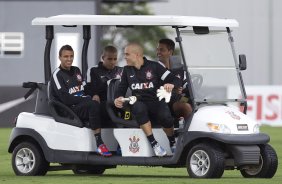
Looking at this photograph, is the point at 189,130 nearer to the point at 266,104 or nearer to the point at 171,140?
the point at 171,140

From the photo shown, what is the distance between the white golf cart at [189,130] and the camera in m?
14.6

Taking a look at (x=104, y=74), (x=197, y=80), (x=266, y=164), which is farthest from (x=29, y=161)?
(x=266, y=164)

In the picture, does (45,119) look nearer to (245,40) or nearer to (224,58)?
(224,58)

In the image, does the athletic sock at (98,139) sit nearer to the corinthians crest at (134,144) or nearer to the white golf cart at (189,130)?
the white golf cart at (189,130)

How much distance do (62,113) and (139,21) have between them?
4.96 ft

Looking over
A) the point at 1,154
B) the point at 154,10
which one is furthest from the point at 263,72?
the point at 1,154

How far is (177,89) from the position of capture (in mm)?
15000

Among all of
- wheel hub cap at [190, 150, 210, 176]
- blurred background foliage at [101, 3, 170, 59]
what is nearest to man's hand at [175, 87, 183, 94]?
wheel hub cap at [190, 150, 210, 176]

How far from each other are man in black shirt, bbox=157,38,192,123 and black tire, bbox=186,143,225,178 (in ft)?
1.71

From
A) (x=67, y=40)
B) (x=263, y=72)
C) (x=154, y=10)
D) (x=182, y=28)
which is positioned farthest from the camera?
(x=154, y=10)

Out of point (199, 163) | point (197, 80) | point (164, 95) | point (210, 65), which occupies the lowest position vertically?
point (199, 163)

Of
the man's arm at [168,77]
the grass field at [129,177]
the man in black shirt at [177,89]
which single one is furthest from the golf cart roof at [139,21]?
the grass field at [129,177]

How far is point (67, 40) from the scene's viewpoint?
35062 millimetres
